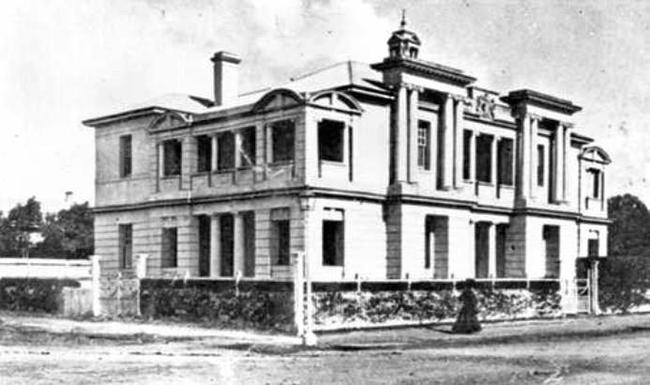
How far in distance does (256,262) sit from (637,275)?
15.5 meters

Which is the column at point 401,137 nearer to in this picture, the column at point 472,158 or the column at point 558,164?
the column at point 472,158

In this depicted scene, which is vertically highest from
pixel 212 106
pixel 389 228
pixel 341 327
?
pixel 212 106

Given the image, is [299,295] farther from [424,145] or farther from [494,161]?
[494,161]

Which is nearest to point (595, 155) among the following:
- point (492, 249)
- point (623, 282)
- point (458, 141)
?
A: point (492, 249)

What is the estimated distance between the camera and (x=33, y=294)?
31156mm

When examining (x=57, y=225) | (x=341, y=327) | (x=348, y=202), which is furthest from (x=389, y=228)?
(x=57, y=225)

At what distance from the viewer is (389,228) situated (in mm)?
32125

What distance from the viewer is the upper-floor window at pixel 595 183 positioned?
4538cm

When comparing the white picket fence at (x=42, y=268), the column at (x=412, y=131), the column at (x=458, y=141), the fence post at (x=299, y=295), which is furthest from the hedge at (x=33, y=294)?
the column at (x=458, y=141)

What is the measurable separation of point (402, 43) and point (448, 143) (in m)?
4.37

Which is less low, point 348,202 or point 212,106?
point 212,106

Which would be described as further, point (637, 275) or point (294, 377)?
point (637, 275)

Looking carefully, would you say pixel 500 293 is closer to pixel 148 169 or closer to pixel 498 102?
pixel 498 102

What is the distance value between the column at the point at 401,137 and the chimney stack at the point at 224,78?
840cm
